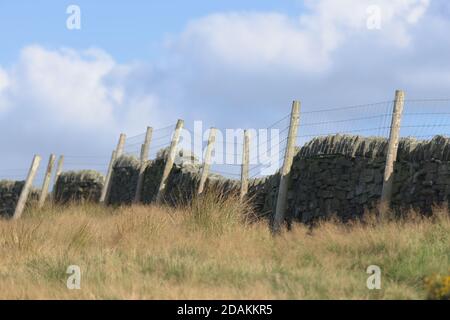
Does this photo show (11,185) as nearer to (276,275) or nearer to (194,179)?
(194,179)

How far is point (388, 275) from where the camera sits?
28.1ft

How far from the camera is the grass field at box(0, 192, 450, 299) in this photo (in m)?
7.47

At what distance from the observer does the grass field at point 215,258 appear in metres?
7.47

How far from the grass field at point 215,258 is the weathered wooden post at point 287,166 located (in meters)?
1.90

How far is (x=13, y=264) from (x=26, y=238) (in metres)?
1.02

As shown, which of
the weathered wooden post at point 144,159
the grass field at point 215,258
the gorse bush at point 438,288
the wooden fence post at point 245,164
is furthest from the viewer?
the weathered wooden post at point 144,159

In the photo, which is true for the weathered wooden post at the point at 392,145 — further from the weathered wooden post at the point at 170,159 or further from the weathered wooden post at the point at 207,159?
the weathered wooden post at the point at 170,159

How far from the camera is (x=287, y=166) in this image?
14.5 m

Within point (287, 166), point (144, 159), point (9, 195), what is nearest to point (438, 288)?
point (287, 166)

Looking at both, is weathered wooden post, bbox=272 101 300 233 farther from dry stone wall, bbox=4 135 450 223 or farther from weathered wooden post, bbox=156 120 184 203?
weathered wooden post, bbox=156 120 184 203

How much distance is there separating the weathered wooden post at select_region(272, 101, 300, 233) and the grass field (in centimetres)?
190

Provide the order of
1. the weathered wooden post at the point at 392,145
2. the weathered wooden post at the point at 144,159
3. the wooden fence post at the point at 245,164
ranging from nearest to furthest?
the weathered wooden post at the point at 392,145 < the wooden fence post at the point at 245,164 < the weathered wooden post at the point at 144,159

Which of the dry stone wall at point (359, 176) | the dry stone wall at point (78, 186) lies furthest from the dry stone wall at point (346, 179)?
the dry stone wall at point (78, 186)

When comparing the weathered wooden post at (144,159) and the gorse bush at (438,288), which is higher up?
the weathered wooden post at (144,159)
